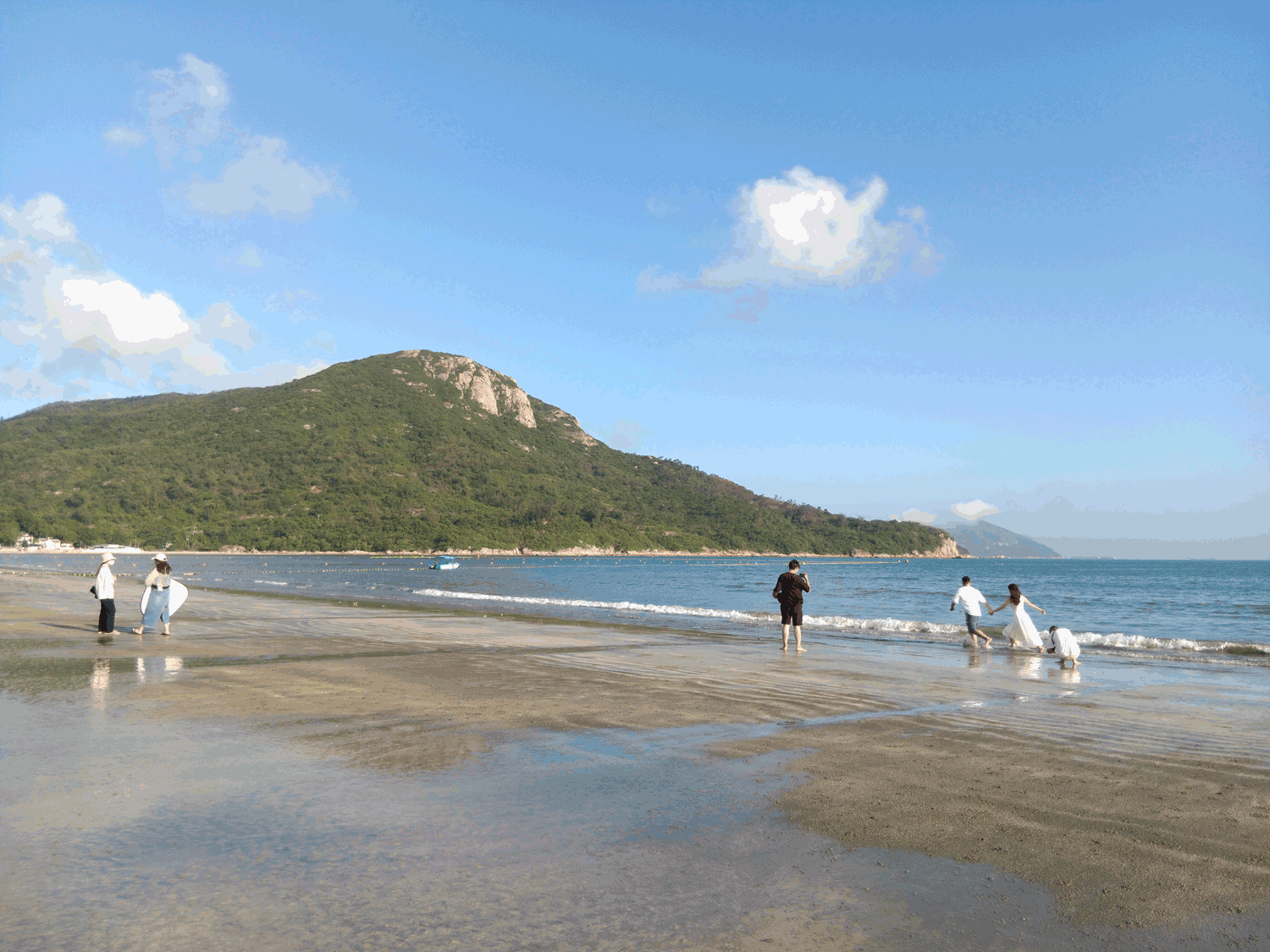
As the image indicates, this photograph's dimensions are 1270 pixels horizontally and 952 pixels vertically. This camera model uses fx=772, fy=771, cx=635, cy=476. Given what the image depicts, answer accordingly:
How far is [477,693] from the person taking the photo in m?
11.7

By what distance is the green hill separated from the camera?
12725 cm

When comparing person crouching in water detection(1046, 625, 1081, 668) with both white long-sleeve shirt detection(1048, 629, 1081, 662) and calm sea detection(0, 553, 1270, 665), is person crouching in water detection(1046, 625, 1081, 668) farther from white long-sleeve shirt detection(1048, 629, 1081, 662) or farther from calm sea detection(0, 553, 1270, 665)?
calm sea detection(0, 553, 1270, 665)

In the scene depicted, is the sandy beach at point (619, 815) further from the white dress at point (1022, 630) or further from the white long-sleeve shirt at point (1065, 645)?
the white dress at point (1022, 630)

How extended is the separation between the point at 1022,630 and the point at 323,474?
14371 centimetres

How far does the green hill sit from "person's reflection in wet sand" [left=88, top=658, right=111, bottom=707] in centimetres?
12505

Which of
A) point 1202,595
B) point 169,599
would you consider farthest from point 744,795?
point 1202,595

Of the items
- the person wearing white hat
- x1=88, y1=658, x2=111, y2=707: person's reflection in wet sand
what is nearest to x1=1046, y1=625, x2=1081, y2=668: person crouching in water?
x1=88, y1=658, x2=111, y2=707: person's reflection in wet sand

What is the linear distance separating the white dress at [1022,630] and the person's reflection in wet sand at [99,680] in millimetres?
19138

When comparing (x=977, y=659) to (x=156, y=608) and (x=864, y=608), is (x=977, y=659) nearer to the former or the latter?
(x=156, y=608)

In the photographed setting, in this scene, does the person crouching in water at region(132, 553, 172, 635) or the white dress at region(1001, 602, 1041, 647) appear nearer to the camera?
the person crouching in water at region(132, 553, 172, 635)

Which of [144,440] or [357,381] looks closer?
[144,440]

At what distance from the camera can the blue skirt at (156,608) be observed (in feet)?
62.3

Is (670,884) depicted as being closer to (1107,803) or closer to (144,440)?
(1107,803)

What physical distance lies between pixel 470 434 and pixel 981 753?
175682mm
